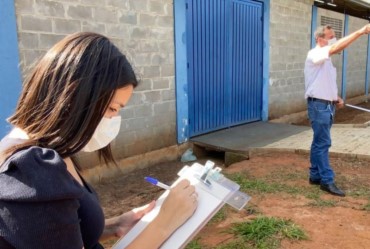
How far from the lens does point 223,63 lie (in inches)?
275

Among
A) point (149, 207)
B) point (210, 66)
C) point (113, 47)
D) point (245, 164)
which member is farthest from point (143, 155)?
point (113, 47)

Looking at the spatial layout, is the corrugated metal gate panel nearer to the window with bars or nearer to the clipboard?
the window with bars

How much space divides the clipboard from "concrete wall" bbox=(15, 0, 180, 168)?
3055 millimetres

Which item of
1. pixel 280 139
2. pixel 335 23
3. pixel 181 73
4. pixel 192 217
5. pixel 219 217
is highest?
pixel 335 23

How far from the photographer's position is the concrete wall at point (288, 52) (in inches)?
328

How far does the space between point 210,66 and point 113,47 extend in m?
5.67

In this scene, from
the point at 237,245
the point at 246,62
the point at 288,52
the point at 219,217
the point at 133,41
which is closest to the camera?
the point at 237,245

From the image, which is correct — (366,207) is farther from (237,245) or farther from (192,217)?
(192,217)

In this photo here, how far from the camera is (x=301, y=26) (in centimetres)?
920

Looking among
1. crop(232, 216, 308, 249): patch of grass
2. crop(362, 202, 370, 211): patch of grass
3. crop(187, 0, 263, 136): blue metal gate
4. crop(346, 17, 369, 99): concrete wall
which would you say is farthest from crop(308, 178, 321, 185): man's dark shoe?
crop(346, 17, 369, 99): concrete wall

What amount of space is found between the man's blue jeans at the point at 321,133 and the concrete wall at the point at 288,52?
4380 mm

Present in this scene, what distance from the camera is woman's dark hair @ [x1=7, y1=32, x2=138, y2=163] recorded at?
945 mm

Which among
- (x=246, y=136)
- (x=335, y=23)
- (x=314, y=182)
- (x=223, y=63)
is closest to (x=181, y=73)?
(x=223, y=63)

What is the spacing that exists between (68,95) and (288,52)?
850 centimetres
